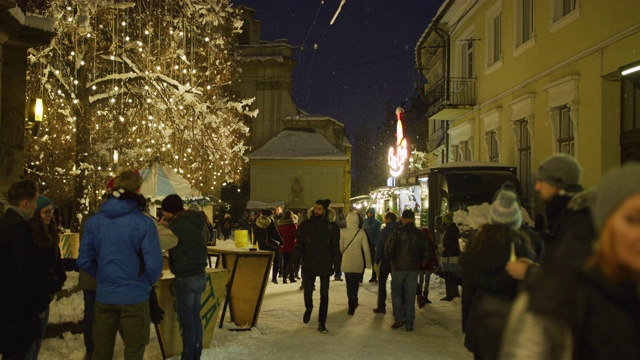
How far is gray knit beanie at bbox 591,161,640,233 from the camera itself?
204cm

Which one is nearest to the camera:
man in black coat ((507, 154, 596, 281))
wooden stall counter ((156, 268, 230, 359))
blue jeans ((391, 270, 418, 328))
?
man in black coat ((507, 154, 596, 281))

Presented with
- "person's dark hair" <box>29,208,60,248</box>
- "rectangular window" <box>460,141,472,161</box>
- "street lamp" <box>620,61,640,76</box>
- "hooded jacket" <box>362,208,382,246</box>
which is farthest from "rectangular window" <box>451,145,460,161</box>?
"person's dark hair" <box>29,208,60,248</box>

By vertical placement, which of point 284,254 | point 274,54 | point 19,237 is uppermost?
point 274,54

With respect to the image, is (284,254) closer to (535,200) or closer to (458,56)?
(535,200)

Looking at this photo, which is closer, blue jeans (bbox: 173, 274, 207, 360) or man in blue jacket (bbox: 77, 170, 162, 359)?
man in blue jacket (bbox: 77, 170, 162, 359)

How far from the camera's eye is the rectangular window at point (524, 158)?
16.3m

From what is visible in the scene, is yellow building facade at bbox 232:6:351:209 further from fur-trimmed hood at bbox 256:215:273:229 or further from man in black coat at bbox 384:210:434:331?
man in black coat at bbox 384:210:434:331

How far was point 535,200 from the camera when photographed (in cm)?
1560

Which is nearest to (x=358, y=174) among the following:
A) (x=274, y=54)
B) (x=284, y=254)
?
(x=274, y=54)

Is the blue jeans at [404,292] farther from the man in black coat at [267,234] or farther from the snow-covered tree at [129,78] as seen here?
the snow-covered tree at [129,78]

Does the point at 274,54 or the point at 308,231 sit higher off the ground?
the point at 274,54

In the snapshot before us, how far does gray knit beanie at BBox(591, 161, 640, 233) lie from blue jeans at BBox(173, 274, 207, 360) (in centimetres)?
529

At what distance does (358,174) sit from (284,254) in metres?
76.2

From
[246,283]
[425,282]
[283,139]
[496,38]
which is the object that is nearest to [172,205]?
[246,283]
